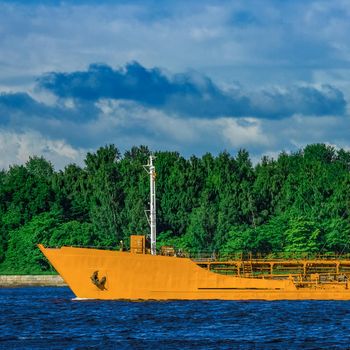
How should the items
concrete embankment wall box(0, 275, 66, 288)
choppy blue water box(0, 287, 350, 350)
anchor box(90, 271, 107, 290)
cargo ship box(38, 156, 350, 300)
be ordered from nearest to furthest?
choppy blue water box(0, 287, 350, 350), cargo ship box(38, 156, 350, 300), anchor box(90, 271, 107, 290), concrete embankment wall box(0, 275, 66, 288)

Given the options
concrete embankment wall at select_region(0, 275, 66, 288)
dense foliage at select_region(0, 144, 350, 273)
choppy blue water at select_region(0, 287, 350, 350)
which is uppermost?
dense foliage at select_region(0, 144, 350, 273)

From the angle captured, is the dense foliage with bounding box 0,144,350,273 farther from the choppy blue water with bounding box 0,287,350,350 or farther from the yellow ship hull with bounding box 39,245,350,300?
the choppy blue water with bounding box 0,287,350,350

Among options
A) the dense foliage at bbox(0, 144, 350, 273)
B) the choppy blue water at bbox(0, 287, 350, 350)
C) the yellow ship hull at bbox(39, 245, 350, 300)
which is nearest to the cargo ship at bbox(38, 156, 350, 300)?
the yellow ship hull at bbox(39, 245, 350, 300)

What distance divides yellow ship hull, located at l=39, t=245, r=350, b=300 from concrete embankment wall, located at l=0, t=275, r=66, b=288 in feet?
123

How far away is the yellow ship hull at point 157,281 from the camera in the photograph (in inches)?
2788

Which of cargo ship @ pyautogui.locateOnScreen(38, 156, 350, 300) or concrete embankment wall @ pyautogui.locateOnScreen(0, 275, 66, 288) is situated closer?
cargo ship @ pyautogui.locateOnScreen(38, 156, 350, 300)

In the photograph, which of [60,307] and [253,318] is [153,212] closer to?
[60,307]

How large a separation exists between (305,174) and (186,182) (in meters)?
13.5

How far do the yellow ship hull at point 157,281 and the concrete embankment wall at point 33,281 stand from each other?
123ft

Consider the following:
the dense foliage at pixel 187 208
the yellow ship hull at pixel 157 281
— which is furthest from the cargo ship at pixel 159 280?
the dense foliage at pixel 187 208

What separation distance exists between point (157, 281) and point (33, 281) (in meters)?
41.5

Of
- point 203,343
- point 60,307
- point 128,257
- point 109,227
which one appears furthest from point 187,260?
point 109,227

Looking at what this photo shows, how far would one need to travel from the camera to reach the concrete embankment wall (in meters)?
110

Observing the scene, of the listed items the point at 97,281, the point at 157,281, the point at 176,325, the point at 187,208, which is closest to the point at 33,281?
the point at 187,208
